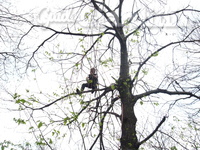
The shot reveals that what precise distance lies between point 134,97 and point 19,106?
2563mm

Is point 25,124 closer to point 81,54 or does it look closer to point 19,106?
point 19,106

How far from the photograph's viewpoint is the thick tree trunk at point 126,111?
412 cm

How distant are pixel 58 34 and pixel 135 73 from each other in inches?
88.4

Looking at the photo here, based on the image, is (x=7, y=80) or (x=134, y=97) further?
(x=7, y=80)

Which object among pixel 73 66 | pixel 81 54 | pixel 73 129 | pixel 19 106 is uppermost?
pixel 81 54

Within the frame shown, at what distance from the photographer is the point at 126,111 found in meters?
4.47

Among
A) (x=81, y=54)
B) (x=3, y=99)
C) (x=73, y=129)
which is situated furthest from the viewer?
(x=3, y=99)

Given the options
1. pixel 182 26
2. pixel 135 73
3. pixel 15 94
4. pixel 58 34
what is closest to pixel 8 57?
pixel 58 34

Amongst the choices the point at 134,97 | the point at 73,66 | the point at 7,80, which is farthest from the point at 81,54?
the point at 7,80

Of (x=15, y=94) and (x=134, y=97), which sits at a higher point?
(x=134, y=97)

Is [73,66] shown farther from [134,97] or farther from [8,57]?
[8,57]

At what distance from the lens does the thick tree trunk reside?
4121 millimetres

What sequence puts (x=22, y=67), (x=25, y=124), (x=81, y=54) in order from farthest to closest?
(x=22, y=67), (x=81, y=54), (x=25, y=124)

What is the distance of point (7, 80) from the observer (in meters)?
6.16
